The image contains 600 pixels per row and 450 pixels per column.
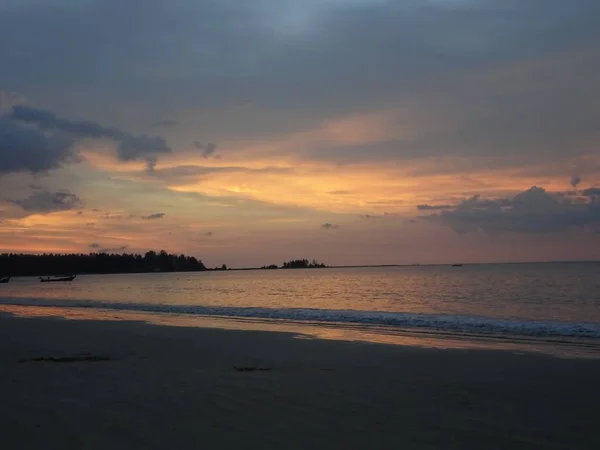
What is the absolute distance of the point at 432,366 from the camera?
11.6m

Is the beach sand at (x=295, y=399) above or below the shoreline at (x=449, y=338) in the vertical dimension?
above

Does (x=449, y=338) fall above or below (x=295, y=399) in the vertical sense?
below

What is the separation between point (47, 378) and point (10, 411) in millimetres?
2778

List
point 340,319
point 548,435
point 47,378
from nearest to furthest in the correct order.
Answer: point 548,435
point 47,378
point 340,319

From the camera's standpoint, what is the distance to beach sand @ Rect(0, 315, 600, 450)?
19.9ft

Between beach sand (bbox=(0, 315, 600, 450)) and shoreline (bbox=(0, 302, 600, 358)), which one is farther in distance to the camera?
shoreline (bbox=(0, 302, 600, 358))

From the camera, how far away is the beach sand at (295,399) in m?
6.05

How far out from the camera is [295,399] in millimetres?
8023

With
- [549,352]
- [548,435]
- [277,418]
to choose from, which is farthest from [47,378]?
[549,352]

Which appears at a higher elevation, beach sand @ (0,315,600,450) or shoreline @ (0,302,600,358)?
beach sand @ (0,315,600,450)

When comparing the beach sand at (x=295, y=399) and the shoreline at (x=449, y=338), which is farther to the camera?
the shoreline at (x=449, y=338)

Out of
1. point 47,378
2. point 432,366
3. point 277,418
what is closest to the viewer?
point 277,418

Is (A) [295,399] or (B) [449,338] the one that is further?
(B) [449,338]

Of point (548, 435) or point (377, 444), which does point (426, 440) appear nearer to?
point (377, 444)
